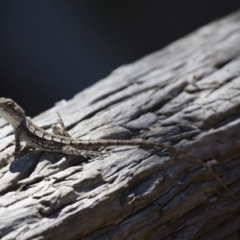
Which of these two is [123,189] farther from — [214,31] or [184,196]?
[214,31]

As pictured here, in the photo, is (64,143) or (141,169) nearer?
(141,169)

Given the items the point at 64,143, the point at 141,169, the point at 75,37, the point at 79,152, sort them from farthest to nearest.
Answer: the point at 75,37 < the point at 64,143 < the point at 79,152 < the point at 141,169

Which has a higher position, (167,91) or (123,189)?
(167,91)

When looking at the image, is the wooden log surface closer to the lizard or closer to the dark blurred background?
the lizard

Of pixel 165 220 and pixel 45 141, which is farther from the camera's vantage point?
pixel 45 141

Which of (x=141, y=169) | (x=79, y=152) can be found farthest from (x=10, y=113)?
(x=141, y=169)

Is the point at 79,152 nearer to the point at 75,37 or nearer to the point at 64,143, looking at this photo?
the point at 64,143

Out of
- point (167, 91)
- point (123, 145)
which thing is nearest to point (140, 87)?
point (167, 91)

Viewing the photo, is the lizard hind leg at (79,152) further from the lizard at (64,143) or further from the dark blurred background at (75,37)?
the dark blurred background at (75,37)

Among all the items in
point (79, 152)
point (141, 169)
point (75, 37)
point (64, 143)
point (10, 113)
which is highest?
point (75, 37)
